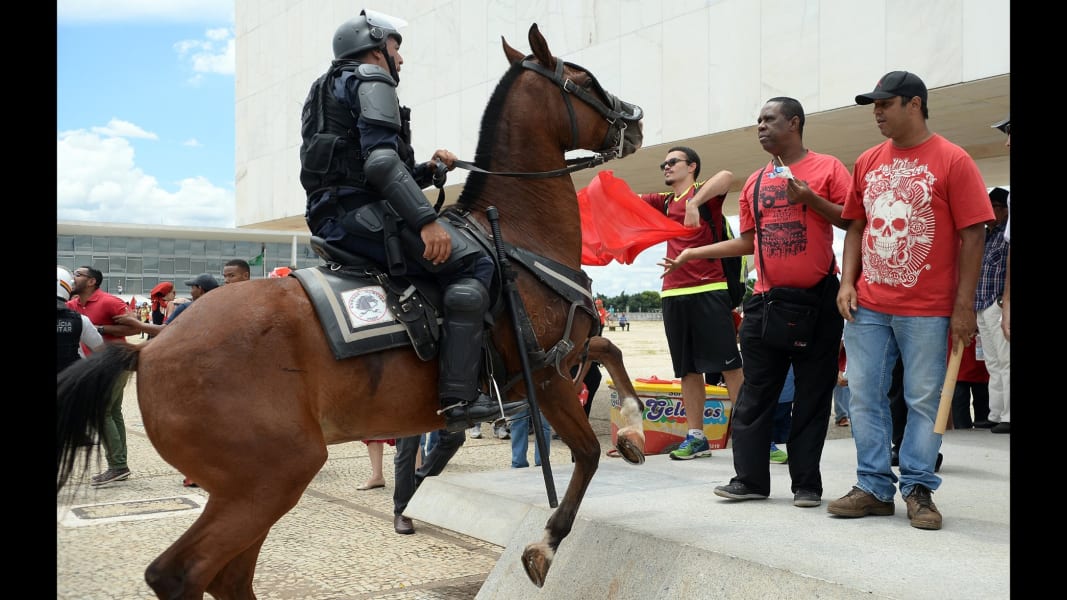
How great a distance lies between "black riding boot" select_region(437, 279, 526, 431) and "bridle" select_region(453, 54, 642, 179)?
2.61 feet

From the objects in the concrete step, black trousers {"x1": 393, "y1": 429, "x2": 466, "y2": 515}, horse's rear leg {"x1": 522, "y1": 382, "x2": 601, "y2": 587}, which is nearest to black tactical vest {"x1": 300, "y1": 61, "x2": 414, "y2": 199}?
horse's rear leg {"x1": 522, "y1": 382, "x2": 601, "y2": 587}

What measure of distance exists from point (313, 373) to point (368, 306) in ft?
1.22

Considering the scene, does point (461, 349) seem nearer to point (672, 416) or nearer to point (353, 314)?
point (353, 314)

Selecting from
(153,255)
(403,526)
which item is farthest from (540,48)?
(153,255)

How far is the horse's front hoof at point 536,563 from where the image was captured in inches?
166

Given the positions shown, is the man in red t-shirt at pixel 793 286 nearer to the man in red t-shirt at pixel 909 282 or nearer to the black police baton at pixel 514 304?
the man in red t-shirt at pixel 909 282

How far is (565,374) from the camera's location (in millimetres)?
4391

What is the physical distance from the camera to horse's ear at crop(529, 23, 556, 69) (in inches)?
169

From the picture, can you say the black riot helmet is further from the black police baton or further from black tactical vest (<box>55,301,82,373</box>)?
black tactical vest (<box>55,301,82,373</box>)

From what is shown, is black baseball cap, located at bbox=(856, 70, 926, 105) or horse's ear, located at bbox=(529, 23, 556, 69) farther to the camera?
black baseball cap, located at bbox=(856, 70, 926, 105)

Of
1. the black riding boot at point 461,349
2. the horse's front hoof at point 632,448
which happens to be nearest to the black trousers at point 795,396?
the horse's front hoof at point 632,448

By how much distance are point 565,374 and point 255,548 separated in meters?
1.64
